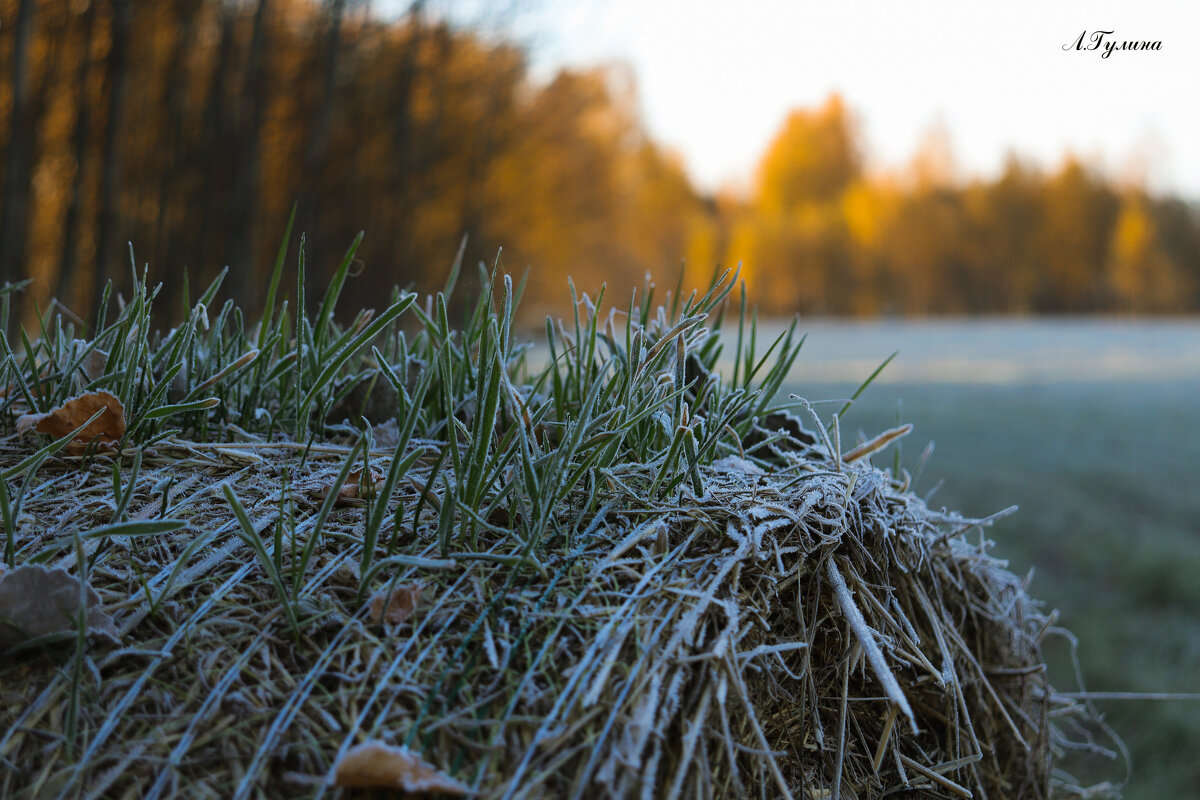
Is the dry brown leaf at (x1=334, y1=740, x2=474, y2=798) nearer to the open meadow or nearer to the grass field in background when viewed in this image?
the open meadow

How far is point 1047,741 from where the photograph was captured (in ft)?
4.26

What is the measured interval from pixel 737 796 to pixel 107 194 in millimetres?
6064

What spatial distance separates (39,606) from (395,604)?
0.95ft

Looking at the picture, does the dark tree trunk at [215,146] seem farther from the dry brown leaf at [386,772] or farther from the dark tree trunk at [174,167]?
the dry brown leaf at [386,772]

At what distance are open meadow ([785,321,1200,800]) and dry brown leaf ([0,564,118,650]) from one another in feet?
3.20

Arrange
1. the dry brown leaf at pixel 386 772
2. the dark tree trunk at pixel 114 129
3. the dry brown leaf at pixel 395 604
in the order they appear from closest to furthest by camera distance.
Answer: the dry brown leaf at pixel 386 772 < the dry brown leaf at pixel 395 604 < the dark tree trunk at pixel 114 129

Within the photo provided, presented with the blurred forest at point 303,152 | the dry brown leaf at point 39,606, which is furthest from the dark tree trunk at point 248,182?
the dry brown leaf at point 39,606

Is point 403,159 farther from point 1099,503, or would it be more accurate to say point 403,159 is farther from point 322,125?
point 1099,503

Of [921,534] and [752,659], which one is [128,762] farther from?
[921,534]

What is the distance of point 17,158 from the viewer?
4664 mm

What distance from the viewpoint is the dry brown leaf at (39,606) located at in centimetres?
71

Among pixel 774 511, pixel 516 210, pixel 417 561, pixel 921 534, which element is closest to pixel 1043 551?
pixel 921 534

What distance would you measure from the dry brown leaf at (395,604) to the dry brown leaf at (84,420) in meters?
0.49

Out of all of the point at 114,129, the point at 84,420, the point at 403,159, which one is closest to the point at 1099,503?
the point at 84,420
